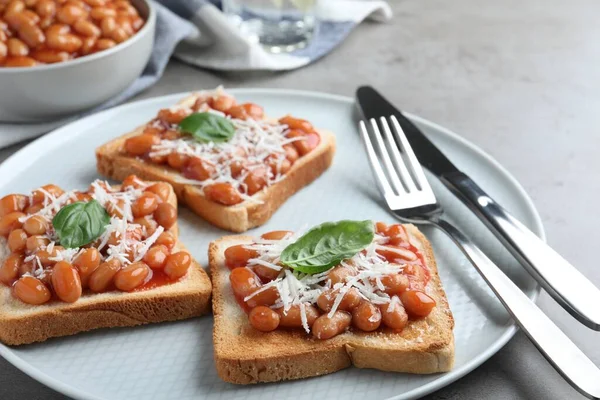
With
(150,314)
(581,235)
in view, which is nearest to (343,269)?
(150,314)

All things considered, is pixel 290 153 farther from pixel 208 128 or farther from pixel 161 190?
pixel 161 190

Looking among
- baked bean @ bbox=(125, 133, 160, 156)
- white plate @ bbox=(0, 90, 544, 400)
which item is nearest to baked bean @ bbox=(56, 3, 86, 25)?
white plate @ bbox=(0, 90, 544, 400)

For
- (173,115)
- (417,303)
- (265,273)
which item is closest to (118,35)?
(173,115)

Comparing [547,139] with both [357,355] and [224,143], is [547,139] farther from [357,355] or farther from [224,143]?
[357,355]

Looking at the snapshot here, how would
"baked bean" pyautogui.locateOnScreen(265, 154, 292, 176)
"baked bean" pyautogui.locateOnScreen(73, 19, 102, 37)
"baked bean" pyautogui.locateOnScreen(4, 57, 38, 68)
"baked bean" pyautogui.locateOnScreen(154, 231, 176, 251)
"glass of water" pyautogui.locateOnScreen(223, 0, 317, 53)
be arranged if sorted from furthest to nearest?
"glass of water" pyautogui.locateOnScreen(223, 0, 317, 53) → "baked bean" pyautogui.locateOnScreen(73, 19, 102, 37) → "baked bean" pyautogui.locateOnScreen(4, 57, 38, 68) → "baked bean" pyautogui.locateOnScreen(265, 154, 292, 176) → "baked bean" pyautogui.locateOnScreen(154, 231, 176, 251)

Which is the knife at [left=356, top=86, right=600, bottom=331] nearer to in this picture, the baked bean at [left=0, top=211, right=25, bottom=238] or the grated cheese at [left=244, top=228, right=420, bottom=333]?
the grated cheese at [left=244, top=228, right=420, bottom=333]

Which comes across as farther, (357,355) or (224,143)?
(224,143)
